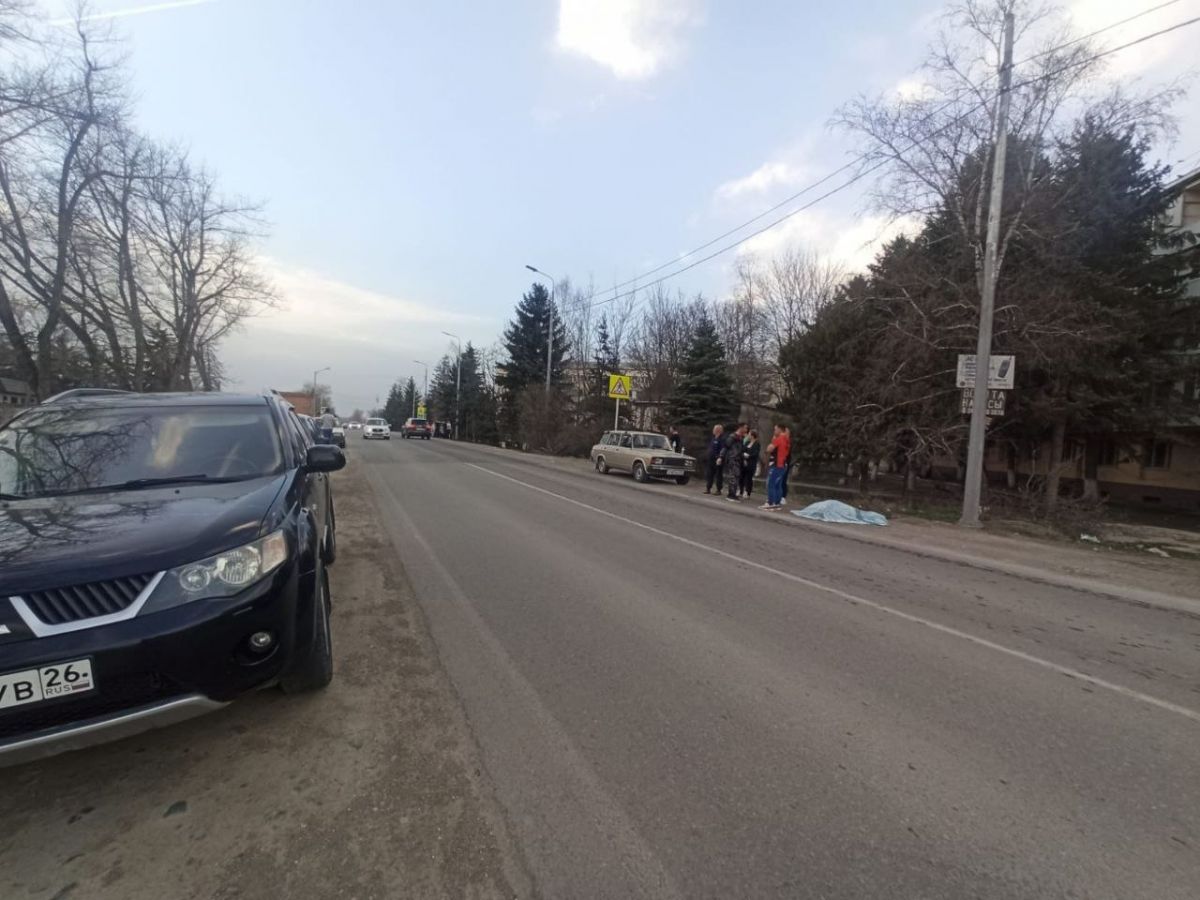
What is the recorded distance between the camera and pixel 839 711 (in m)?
3.75

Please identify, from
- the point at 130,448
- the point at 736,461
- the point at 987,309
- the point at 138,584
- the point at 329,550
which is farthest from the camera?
the point at 736,461

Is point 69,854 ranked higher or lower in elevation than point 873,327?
lower

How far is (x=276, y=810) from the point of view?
2.68 metres

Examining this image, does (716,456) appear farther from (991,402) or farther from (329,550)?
(329,550)

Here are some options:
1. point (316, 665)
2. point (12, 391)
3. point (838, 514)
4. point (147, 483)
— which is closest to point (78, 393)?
point (147, 483)

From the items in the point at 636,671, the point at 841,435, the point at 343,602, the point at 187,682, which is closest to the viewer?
the point at 187,682

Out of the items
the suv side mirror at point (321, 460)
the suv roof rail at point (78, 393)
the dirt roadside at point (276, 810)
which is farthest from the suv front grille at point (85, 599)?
the suv roof rail at point (78, 393)

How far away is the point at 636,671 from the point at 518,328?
158 feet

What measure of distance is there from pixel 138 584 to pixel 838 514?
1275cm

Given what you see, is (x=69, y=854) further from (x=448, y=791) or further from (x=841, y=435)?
(x=841, y=435)

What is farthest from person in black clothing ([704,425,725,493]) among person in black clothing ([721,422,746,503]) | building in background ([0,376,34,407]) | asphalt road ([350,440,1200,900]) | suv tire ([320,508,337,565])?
building in background ([0,376,34,407])

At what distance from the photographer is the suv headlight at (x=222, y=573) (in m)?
2.65

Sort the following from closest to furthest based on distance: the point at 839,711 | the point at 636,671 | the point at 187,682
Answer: the point at 187,682
the point at 839,711
the point at 636,671

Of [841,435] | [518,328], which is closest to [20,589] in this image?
[841,435]
